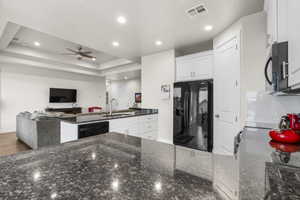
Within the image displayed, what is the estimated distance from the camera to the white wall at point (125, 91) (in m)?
8.87

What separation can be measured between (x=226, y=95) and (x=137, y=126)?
6.43 ft

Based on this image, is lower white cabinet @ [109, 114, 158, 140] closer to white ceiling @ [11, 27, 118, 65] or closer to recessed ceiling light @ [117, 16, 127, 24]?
recessed ceiling light @ [117, 16, 127, 24]

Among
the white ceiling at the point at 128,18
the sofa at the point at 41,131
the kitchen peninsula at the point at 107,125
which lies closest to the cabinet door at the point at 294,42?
the white ceiling at the point at 128,18

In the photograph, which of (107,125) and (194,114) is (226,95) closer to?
(194,114)

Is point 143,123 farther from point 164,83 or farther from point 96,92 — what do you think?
point 96,92

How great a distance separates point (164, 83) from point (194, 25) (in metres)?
1.61

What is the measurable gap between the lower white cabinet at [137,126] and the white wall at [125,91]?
5256mm

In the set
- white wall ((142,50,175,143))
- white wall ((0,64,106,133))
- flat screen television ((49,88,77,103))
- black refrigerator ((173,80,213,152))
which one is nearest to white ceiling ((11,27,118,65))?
white wall ((0,64,106,133))

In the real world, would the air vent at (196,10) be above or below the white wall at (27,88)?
above

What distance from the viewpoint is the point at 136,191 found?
0.44 meters

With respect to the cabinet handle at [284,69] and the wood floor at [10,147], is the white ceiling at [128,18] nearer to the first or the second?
→ the cabinet handle at [284,69]

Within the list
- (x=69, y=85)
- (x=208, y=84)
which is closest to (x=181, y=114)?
(x=208, y=84)

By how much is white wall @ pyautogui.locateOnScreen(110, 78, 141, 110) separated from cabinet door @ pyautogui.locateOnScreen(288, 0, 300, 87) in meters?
8.08

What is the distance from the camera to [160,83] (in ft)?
12.5
